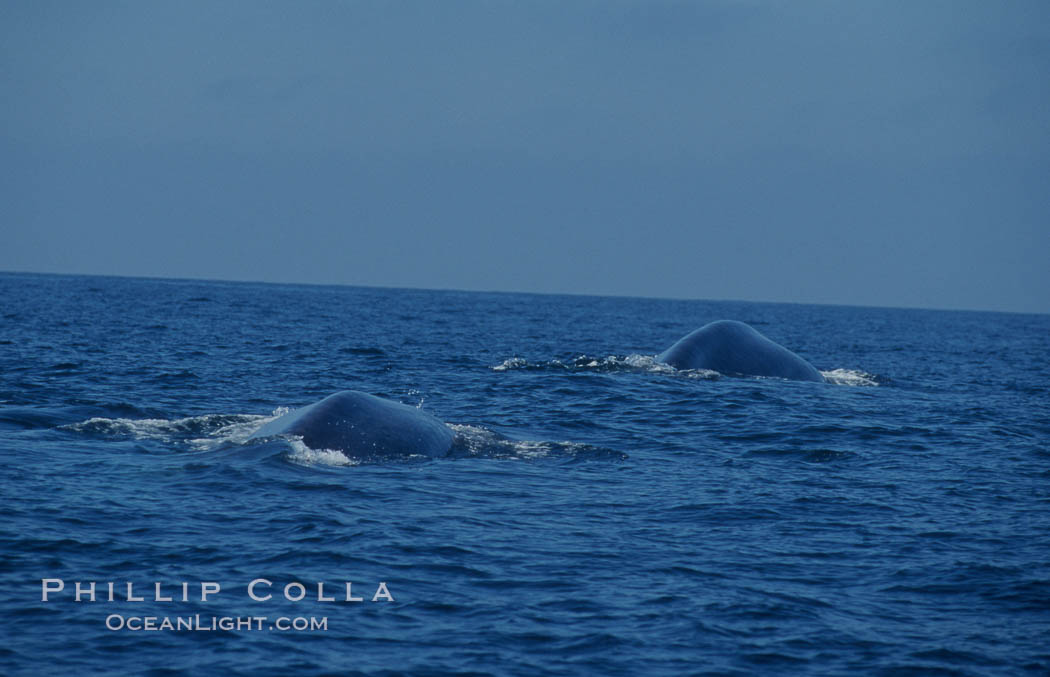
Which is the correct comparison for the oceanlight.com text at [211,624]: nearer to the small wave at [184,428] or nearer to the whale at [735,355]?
the small wave at [184,428]

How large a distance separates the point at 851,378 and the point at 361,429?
2082cm

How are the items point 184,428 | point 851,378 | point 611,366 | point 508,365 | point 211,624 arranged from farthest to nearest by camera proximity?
1. point 508,365
2. point 851,378
3. point 611,366
4. point 184,428
5. point 211,624

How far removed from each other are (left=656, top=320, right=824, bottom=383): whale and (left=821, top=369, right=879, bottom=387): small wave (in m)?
1.23

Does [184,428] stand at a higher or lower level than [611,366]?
lower

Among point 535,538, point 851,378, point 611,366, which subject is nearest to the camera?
point 535,538

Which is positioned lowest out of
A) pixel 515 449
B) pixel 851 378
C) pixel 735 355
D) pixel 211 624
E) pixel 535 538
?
pixel 211 624

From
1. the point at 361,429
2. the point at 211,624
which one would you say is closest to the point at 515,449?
the point at 361,429

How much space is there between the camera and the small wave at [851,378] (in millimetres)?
32375

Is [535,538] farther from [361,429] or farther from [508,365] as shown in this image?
[508,365]

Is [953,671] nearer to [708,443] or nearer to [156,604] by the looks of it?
[156,604]

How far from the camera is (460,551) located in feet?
39.4

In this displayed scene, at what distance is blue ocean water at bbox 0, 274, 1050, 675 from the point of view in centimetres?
930

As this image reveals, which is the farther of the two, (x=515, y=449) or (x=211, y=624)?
(x=515, y=449)

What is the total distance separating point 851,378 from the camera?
111ft
